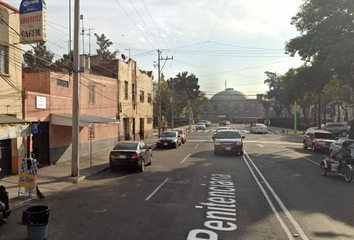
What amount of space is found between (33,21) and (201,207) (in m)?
10.5

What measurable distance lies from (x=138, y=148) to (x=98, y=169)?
2350mm

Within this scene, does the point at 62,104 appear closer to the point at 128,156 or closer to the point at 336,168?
the point at 128,156

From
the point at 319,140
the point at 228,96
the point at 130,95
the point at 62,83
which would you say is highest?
the point at 228,96

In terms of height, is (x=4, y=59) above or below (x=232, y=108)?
below

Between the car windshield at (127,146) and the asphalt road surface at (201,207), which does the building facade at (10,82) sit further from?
the car windshield at (127,146)

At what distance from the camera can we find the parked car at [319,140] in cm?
2070

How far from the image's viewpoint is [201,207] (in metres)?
7.67

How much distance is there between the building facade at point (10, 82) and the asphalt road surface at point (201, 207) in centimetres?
408

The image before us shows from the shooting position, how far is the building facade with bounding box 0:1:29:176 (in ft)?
38.6

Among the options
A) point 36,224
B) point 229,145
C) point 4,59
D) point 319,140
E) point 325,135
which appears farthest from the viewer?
point 325,135

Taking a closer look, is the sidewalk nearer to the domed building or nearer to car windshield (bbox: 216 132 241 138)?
car windshield (bbox: 216 132 241 138)

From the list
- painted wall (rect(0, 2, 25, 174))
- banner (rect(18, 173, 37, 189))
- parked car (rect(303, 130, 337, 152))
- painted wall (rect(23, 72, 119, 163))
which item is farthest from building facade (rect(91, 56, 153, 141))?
parked car (rect(303, 130, 337, 152))

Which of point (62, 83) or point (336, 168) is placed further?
point (62, 83)

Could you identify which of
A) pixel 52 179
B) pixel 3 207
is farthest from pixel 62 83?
pixel 3 207
